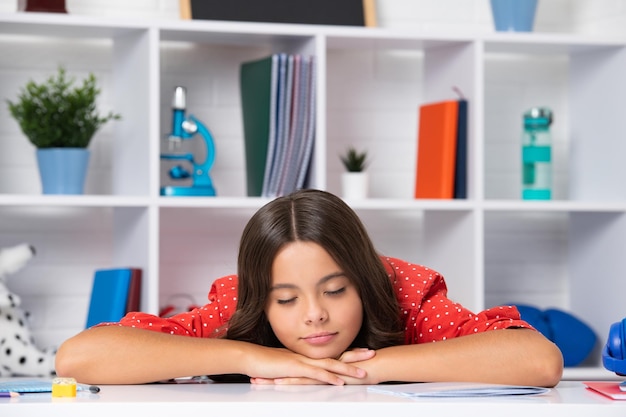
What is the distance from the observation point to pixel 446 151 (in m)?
2.78

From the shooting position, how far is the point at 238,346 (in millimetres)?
1577

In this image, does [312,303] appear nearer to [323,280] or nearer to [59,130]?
[323,280]

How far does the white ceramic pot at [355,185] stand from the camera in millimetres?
2822

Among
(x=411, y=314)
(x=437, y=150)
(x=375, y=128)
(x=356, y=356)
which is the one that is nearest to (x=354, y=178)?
(x=437, y=150)

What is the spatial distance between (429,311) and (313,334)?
0.35m

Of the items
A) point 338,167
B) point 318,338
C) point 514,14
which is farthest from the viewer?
point 338,167

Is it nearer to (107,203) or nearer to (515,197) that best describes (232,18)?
(107,203)

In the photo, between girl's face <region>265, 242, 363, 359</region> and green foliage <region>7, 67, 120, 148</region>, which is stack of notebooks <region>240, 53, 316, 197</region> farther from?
girl's face <region>265, 242, 363, 359</region>

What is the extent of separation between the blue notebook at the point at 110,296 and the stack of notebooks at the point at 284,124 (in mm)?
422

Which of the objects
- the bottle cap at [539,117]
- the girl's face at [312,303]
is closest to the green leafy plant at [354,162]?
the bottle cap at [539,117]

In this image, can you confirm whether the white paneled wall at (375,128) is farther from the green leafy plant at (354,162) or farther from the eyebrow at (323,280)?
the eyebrow at (323,280)

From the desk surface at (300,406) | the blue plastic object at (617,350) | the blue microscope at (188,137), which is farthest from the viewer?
the blue microscope at (188,137)

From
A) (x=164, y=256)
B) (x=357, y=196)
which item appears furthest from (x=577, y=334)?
(x=164, y=256)

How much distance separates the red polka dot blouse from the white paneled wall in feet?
3.42
